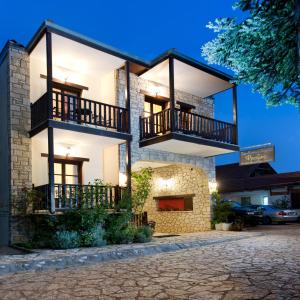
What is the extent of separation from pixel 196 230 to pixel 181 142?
5.05 m

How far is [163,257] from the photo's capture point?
9508 mm

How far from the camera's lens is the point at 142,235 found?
1213 centimetres

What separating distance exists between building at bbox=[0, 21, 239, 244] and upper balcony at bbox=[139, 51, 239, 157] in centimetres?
4

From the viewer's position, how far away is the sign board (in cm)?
1509

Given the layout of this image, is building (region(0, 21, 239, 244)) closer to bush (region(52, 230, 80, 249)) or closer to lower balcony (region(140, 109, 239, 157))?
lower balcony (region(140, 109, 239, 157))

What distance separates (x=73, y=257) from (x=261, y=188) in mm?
20675

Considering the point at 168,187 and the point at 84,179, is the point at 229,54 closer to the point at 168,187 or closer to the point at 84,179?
the point at 84,179

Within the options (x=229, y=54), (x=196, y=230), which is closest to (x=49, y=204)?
(x=229, y=54)

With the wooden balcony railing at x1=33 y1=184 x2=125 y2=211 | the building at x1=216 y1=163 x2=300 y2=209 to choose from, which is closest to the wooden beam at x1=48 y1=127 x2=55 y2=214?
the wooden balcony railing at x1=33 y1=184 x2=125 y2=211

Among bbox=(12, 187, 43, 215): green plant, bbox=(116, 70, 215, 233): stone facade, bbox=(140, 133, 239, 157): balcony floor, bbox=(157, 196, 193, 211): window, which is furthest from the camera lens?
bbox=(157, 196, 193, 211): window

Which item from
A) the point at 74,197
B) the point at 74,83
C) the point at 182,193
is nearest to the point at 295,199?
the point at 182,193

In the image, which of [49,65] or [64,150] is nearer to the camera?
[49,65]

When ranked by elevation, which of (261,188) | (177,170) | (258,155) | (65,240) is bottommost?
(65,240)

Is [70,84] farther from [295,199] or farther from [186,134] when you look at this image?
[295,199]
